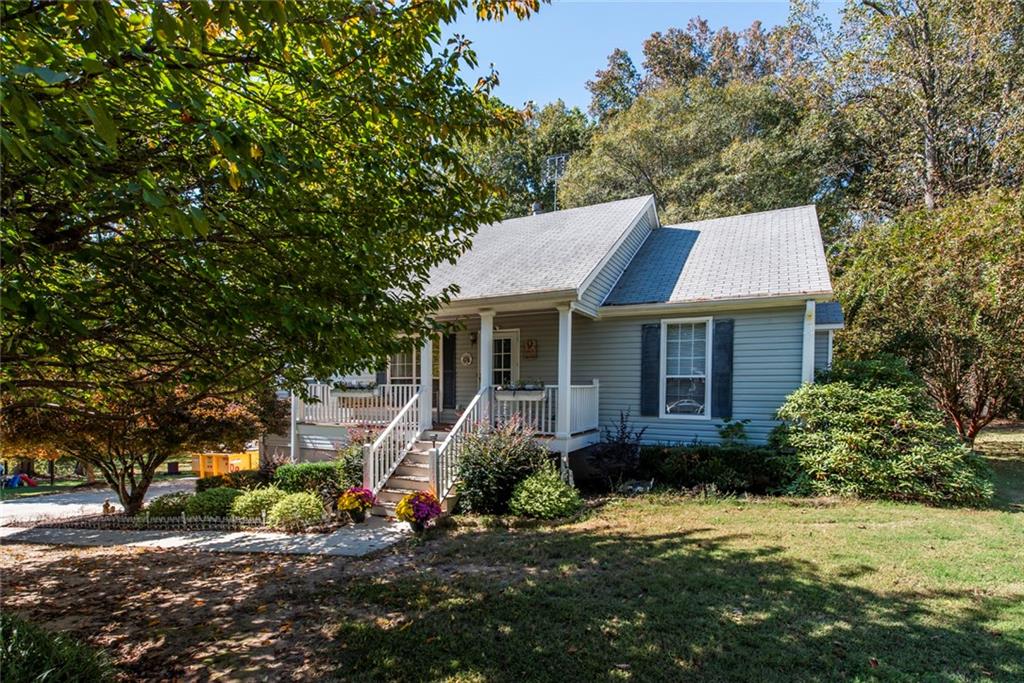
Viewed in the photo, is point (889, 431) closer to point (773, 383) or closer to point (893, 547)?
point (773, 383)

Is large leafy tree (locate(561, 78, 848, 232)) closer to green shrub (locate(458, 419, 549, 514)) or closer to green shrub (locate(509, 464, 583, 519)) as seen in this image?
green shrub (locate(458, 419, 549, 514))

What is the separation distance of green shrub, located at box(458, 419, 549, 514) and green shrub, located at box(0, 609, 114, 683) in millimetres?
5159

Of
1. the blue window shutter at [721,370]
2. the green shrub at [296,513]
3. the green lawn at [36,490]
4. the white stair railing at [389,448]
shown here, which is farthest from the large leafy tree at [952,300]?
the green lawn at [36,490]

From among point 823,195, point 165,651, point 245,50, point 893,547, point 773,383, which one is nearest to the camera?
point 245,50

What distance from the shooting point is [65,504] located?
12703mm

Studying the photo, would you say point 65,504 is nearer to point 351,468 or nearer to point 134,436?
point 134,436

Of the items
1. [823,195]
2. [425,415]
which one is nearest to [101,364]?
[425,415]

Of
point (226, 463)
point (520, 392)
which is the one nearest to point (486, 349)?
point (520, 392)

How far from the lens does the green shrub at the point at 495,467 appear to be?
26.7 feet

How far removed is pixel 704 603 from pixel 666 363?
6.59 metres

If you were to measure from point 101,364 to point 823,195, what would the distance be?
24.7 meters

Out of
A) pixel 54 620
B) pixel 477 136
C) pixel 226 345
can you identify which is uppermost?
pixel 477 136

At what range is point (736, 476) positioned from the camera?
29.8 ft

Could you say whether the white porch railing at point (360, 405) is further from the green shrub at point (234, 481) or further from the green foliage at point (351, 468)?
the green shrub at point (234, 481)
